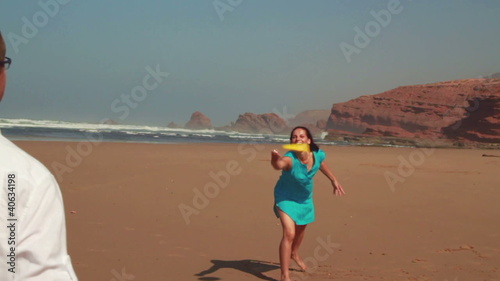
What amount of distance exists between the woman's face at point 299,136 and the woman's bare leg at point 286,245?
0.79 m

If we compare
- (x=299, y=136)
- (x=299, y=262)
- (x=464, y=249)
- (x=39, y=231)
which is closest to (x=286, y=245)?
(x=299, y=262)

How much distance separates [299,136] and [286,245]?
1.16 m

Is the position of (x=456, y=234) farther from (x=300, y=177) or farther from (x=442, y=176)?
(x=442, y=176)

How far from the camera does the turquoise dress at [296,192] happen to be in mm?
5911

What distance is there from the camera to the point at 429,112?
95.2 m

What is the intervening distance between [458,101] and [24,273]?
334 feet

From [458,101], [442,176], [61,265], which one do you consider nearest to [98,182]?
[442,176]

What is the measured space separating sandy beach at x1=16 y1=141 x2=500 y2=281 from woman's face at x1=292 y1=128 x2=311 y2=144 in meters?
1.49

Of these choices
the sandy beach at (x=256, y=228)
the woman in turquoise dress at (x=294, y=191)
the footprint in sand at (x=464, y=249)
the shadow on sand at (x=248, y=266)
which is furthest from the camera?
the footprint in sand at (x=464, y=249)

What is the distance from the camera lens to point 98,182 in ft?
38.9

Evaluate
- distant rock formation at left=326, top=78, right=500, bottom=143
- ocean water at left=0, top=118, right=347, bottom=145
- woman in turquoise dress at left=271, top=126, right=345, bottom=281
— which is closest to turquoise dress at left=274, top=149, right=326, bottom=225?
woman in turquoise dress at left=271, top=126, right=345, bottom=281

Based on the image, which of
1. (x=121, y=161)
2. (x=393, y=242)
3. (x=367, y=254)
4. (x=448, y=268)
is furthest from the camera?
(x=121, y=161)

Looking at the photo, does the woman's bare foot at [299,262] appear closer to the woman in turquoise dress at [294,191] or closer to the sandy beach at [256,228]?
the sandy beach at [256,228]

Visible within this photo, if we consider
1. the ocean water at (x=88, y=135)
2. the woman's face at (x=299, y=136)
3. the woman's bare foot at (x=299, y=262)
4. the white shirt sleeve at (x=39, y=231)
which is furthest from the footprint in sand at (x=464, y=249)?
the ocean water at (x=88, y=135)
